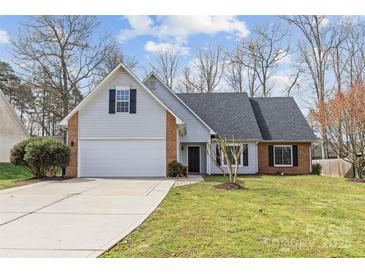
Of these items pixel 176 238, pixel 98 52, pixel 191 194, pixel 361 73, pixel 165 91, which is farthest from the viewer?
pixel 98 52

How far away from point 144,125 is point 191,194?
22.7 ft

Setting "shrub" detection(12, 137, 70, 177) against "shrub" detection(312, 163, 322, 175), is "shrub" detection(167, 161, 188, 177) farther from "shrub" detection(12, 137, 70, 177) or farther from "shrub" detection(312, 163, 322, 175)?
"shrub" detection(312, 163, 322, 175)

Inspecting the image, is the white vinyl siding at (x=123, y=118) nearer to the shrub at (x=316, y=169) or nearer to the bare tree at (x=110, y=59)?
the shrub at (x=316, y=169)

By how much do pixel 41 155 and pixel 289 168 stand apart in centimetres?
1474

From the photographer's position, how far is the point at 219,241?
464cm

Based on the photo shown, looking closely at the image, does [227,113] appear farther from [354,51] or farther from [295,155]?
[354,51]

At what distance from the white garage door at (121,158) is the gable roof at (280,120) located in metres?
7.90

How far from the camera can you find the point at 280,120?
20625 mm

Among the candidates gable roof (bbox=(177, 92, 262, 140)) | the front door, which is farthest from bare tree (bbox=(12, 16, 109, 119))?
the front door

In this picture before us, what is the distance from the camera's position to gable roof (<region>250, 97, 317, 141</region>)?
1931 centimetres

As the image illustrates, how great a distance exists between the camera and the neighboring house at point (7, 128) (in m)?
22.7

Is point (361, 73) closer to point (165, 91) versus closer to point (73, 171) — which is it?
point (165, 91)
